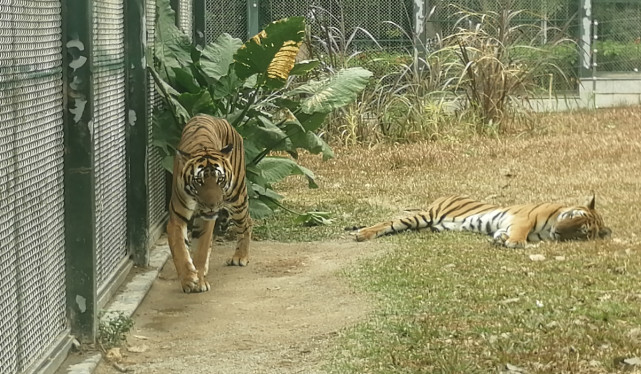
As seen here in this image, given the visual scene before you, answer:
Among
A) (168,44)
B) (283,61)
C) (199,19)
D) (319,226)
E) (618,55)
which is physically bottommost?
(319,226)

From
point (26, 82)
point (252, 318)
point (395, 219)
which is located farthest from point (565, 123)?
point (26, 82)

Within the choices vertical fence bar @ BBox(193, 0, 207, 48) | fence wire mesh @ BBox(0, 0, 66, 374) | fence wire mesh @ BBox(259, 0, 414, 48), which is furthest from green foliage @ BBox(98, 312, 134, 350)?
fence wire mesh @ BBox(259, 0, 414, 48)

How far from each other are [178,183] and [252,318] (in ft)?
4.16

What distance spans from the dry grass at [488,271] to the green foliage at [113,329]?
116cm

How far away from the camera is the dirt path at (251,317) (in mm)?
5645

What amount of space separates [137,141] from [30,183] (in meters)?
2.98

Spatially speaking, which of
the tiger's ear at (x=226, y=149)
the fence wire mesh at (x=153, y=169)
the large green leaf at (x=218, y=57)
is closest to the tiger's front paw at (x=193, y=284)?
the tiger's ear at (x=226, y=149)

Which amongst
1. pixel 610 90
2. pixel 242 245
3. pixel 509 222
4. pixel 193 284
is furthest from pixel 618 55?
pixel 193 284

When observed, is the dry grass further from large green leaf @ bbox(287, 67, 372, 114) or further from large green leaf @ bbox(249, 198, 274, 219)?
large green leaf @ bbox(287, 67, 372, 114)

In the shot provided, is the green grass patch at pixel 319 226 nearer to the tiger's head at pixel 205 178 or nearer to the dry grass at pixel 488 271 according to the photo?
the dry grass at pixel 488 271

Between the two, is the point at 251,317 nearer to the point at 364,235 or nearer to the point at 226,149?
the point at 226,149

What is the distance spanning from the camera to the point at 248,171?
9039 mm

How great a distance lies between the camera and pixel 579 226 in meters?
8.42

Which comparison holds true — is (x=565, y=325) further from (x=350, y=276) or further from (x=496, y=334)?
(x=350, y=276)
